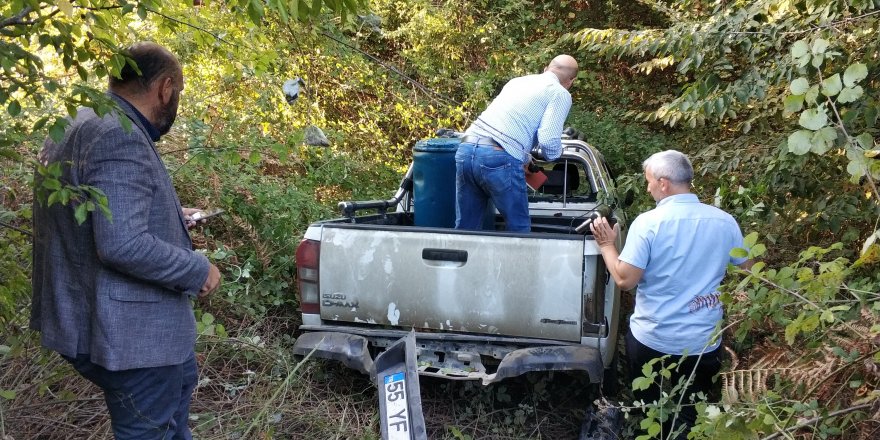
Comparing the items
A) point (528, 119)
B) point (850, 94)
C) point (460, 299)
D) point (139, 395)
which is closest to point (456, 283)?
point (460, 299)

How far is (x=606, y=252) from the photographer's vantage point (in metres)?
3.97

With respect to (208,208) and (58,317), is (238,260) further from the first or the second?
(58,317)

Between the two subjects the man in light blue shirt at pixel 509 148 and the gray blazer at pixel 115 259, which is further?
the man in light blue shirt at pixel 509 148

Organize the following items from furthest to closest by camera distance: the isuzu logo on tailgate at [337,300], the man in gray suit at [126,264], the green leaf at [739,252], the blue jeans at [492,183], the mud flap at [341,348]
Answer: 1. the blue jeans at [492,183]
2. the isuzu logo on tailgate at [337,300]
3. the mud flap at [341,348]
4. the man in gray suit at [126,264]
5. the green leaf at [739,252]

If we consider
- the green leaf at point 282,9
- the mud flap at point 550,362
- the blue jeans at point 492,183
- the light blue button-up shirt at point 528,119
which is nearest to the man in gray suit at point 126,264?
the green leaf at point 282,9

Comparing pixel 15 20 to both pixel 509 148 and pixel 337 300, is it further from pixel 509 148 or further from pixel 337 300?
pixel 509 148

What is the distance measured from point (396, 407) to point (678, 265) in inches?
66.1

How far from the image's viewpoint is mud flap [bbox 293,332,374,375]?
4.38 meters

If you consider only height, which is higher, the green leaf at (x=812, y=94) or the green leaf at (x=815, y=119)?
the green leaf at (x=812, y=94)

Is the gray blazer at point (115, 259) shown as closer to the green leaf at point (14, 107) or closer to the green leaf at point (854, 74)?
the green leaf at point (14, 107)

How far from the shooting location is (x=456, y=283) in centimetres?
440

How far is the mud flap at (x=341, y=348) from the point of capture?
438cm

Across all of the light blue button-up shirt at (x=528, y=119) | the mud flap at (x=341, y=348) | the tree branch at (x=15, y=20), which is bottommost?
the mud flap at (x=341, y=348)

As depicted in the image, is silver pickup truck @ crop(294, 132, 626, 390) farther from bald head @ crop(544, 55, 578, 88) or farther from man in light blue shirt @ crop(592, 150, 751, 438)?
bald head @ crop(544, 55, 578, 88)
